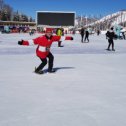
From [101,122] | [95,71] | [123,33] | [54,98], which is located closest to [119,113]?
[101,122]

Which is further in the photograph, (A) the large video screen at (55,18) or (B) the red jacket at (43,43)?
(A) the large video screen at (55,18)

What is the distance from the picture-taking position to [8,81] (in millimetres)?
6688

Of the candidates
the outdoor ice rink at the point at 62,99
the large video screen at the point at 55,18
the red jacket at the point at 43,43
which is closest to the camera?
the outdoor ice rink at the point at 62,99

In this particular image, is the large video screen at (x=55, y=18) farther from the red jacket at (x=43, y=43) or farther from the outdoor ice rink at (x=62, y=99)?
the outdoor ice rink at (x=62, y=99)

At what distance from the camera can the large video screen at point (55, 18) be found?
62.7 m

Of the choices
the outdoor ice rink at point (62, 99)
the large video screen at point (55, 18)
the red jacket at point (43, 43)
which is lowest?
the outdoor ice rink at point (62, 99)

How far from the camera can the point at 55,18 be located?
209 feet

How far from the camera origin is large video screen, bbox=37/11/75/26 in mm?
62656

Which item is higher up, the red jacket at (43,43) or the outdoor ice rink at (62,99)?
the red jacket at (43,43)

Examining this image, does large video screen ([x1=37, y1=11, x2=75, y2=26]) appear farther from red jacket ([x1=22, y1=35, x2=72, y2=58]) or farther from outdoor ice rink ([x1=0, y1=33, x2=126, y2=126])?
outdoor ice rink ([x1=0, y1=33, x2=126, y2=126])

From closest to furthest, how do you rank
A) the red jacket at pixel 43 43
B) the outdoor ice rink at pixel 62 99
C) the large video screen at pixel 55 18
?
the outdoor ice rink at pixel 62 99, the red jacket at pixel 43 43, the large video screen at pixel 55 18

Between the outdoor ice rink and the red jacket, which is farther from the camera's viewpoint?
the red jacket

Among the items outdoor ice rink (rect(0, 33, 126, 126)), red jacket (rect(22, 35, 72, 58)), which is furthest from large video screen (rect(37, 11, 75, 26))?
outdoor ice rink (rect(0, 33, 126, 126))

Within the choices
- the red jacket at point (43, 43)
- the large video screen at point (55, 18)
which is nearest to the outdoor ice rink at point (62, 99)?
the red jacket at point (43, 43)
